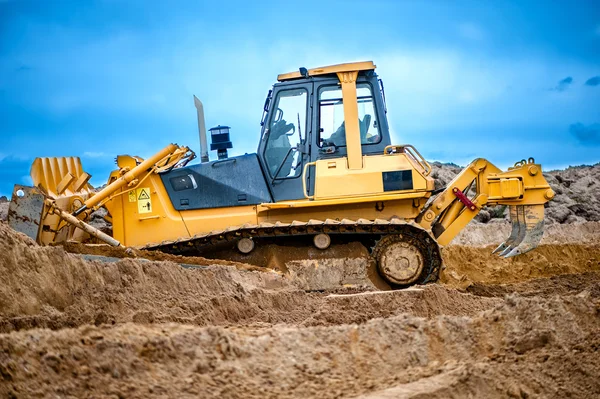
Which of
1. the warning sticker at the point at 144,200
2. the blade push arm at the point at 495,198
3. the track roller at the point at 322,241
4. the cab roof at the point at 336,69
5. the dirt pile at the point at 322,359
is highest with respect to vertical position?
the cab roof at the point at 336,69

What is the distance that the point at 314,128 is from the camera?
1086cm

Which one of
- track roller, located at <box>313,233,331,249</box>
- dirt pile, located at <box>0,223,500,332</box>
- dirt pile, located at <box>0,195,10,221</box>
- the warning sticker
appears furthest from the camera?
dirt pile, located at <box>0,195,10,221</box>

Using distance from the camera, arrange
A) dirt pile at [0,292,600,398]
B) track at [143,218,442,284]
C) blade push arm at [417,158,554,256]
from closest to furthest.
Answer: dirt pile at [0,292,600,398] < track at [143,218,442,284] < blade push arm at [417,158,554,256]

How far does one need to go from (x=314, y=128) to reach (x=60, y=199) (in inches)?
150

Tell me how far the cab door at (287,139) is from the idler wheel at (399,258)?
1.37m

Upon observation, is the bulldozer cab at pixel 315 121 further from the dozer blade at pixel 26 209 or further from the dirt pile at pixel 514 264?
the dozer blade at pixel 26 209

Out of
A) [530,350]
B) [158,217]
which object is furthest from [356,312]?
[158,217]

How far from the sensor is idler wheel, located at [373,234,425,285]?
10562 mm

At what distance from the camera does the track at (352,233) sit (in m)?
10.5

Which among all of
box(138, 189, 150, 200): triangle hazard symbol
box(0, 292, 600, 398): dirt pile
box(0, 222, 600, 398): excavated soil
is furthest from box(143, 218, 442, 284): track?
box(0, 292, 600, 398): dirt pile

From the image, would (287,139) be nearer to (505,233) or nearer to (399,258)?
(399,258)

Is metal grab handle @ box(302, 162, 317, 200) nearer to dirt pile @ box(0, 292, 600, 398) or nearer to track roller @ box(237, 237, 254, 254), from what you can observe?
track roller @ box(237, 237, 254, 254)

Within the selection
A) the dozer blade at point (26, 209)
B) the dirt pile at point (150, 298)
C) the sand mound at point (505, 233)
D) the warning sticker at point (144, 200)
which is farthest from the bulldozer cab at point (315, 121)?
the sand mound at point (505, 233)

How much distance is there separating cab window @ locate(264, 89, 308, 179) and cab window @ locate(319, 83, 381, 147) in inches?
9.9
